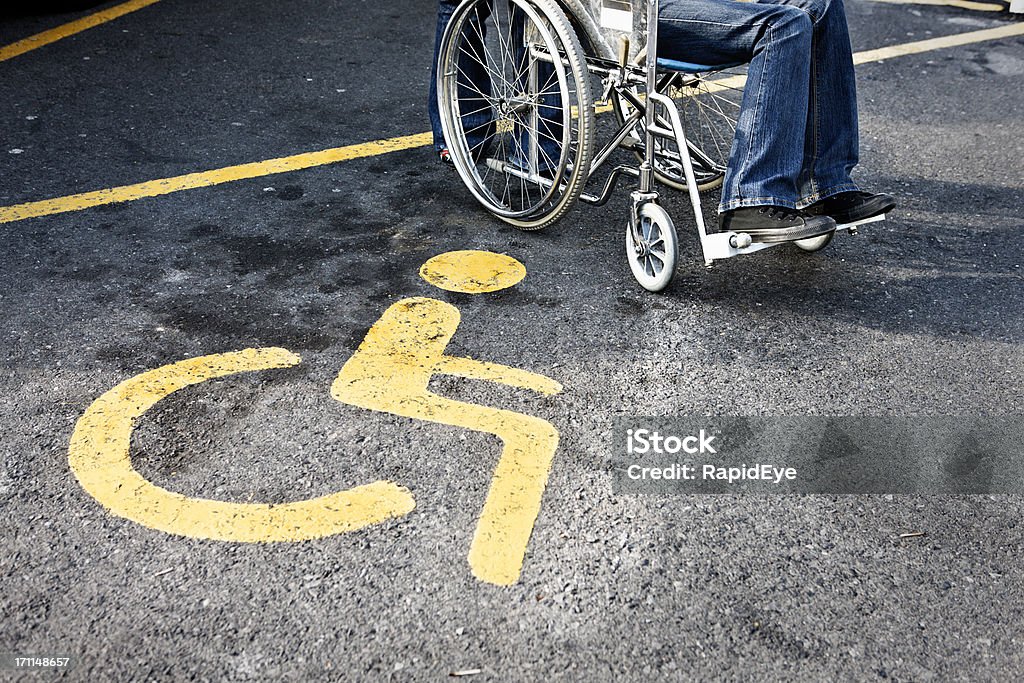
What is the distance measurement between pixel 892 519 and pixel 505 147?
2.23m

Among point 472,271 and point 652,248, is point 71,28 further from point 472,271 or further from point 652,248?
point 652,248

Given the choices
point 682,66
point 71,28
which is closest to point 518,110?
point 682,66

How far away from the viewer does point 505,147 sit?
4.05 meters

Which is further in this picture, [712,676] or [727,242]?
[727,242]

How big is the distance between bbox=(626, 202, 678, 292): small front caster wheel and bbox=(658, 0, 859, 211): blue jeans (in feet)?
0.65

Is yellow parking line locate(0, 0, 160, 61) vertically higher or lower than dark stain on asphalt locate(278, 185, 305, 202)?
higher

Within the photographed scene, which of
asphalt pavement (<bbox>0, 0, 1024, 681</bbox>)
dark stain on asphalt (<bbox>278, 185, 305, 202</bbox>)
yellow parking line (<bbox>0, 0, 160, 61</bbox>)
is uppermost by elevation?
yellow parking line (<bbox>0, 0, 160, 61</bbox>)

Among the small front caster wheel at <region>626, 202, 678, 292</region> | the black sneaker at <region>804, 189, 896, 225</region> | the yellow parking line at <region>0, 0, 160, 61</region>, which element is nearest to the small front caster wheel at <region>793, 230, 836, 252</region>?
the black sneaker at <region>804, 189, 896, 225</region>

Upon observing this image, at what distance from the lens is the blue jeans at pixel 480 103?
3926mm

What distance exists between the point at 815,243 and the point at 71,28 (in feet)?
16.3

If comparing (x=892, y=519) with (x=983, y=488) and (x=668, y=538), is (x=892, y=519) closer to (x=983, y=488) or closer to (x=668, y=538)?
(x=983, y=488)

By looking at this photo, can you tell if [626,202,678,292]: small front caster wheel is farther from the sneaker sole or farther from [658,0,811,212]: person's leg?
the sneaker sole

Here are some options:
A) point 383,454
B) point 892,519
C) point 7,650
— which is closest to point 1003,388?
point 892,519

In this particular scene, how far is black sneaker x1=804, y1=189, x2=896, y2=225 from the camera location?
3.24m
